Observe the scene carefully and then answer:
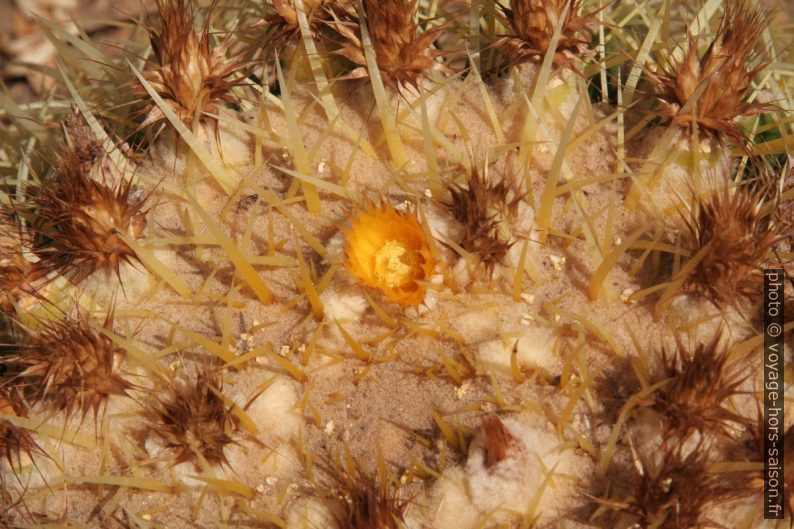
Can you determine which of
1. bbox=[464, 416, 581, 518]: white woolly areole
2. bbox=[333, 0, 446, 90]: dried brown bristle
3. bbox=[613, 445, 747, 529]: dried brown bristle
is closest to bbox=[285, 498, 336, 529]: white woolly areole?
bbox=[464, 416, 581, 518]: white woolly areole

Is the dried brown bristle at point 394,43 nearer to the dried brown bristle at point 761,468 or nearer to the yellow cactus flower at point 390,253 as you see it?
the yellow cactus flower at point 390,253

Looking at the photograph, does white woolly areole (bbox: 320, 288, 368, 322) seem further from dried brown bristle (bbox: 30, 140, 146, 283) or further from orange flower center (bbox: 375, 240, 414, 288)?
dried brown bristle (bbox: 30, 140, 146, 283)

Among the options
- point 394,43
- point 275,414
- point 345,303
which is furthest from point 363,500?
point 394,43

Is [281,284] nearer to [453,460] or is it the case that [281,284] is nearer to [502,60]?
[453,460]

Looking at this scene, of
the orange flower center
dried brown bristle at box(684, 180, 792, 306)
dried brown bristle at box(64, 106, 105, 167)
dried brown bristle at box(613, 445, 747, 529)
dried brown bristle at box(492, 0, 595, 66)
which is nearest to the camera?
dried brown bristle at box(613, 445, 747, 529)

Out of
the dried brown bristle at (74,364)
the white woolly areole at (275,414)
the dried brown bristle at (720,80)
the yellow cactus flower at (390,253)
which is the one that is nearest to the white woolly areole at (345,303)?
the yellow cactus flower at (390,253)

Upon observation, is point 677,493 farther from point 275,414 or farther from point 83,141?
point 83,141

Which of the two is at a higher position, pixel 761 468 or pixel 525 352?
pixel 525 352
